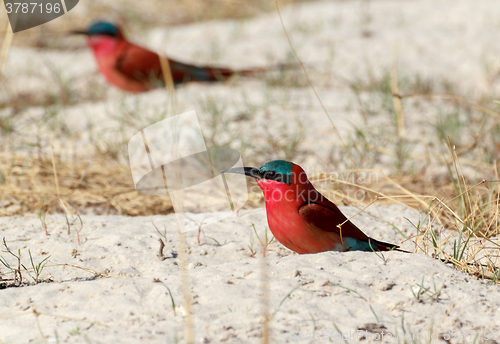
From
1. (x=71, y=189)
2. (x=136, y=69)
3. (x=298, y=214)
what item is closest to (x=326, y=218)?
(x=298, y=214)

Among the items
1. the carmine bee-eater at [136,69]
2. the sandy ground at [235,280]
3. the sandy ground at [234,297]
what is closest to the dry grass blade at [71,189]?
the sandy ground at [235,280]

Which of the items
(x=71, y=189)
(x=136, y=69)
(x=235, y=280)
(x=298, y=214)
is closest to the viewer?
(x=235, y=280)

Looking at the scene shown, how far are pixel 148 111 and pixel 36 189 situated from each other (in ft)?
4.41

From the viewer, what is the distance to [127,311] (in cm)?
125

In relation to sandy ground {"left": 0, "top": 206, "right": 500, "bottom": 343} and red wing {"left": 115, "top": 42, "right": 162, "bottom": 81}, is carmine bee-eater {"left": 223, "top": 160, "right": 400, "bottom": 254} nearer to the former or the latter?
sandy ground {"left": 0, "top": 206, "right": 500, "bottom": 343}

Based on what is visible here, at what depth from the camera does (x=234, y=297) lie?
1293 millimetres

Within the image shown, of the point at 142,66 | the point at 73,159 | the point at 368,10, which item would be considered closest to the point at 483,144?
the point at 73,159

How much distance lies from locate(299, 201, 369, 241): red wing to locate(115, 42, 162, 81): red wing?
2971 mm

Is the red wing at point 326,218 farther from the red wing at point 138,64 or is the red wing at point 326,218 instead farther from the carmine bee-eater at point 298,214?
the red wing at point 138,64

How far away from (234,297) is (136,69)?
10.9 feet

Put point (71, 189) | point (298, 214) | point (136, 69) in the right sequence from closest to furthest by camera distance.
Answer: point (298, 214) < point (71, 189) < point (136, 69)

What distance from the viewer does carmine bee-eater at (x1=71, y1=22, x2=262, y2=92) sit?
4.19 m

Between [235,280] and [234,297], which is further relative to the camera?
[235,280]

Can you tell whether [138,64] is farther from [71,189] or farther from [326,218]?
[326,218]
